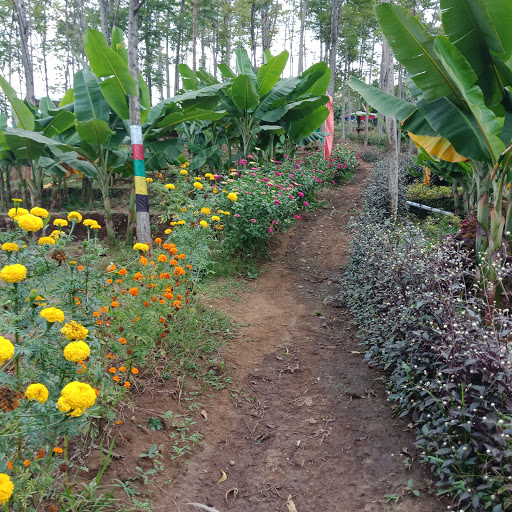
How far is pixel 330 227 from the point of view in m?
9.05

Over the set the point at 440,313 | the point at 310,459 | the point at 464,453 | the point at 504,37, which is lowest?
the point at 310,459

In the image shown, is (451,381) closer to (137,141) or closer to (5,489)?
(5,489)

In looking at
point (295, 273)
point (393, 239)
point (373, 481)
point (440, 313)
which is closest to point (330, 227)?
point (295, 273)

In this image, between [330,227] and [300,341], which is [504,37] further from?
[330,227]

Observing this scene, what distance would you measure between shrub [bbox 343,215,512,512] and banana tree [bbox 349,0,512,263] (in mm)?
1023

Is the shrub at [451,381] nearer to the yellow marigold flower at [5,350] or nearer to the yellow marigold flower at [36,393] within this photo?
the yellow marigold flower at [36,393]

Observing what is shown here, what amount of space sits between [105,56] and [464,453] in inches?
253

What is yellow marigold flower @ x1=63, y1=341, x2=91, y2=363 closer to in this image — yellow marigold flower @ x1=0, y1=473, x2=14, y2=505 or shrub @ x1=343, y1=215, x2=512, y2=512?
yellow marigold flower @ x1=0, y1=473, x2=14, y2=505

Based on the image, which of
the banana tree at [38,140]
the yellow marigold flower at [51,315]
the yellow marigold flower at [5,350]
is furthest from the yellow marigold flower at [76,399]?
the banana tree at [38,140]

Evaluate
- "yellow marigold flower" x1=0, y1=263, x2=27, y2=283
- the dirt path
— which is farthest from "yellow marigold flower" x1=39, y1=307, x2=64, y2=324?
the dirt path

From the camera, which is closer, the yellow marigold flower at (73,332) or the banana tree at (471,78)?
the yellow marigold flower at (73,332)

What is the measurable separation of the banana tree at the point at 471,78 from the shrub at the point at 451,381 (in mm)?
1023

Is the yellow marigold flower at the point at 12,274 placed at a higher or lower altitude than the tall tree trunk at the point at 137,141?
lower

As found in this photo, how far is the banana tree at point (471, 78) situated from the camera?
12.1ft
